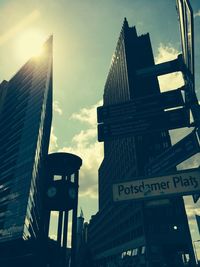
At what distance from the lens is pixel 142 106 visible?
9992mm

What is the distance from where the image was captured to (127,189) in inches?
280

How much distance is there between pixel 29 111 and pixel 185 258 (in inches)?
2619

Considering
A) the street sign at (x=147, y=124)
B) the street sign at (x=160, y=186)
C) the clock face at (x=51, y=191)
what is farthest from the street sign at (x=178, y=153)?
the clock face at (x=51, y=191)

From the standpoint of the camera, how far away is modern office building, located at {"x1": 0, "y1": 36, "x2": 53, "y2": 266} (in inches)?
2753

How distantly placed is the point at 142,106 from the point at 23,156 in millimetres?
76317

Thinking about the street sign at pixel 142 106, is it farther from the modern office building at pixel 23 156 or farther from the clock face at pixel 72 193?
the modern office building at pixel 23 156

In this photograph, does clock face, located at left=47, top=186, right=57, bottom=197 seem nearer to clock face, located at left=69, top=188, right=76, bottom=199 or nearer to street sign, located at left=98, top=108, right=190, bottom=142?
clock face, located at left=69, top=188, right=76, bottom=199

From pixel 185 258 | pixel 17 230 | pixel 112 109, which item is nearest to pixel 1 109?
pixel 17 230

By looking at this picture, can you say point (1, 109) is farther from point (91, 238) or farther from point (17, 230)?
point (91, 238)

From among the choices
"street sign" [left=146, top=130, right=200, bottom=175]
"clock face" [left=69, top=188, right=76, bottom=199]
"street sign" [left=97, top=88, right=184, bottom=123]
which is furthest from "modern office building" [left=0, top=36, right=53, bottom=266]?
"street sign" [left=146, top=130, right=200, bottom=175]

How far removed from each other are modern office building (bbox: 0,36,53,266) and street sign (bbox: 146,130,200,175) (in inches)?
2131

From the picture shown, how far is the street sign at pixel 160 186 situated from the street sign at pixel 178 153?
60cm

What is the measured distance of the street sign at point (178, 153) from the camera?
697 cm

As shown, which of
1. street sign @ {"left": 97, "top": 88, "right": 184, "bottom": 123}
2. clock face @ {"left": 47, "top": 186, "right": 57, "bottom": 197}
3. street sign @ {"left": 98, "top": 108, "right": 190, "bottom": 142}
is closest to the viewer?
street sign @ {"left": 98, "top": 108, "right": 190, "bottom": 142}
